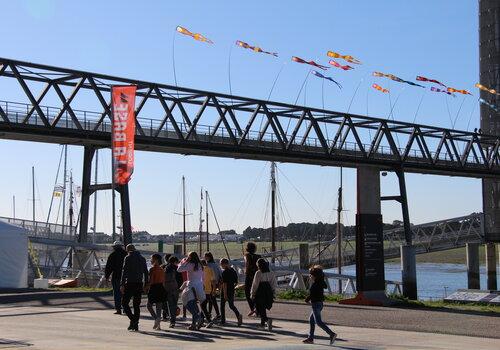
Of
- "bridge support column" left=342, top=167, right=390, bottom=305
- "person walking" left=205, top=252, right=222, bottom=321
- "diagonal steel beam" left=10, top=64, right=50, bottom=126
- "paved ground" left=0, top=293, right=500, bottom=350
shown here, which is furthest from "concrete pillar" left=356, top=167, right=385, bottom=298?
"diagonal steel beam" left=10, top=64, right=50, bottom=126

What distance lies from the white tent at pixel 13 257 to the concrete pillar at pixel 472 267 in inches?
1328

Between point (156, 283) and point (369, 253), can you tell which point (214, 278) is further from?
point (369, 253)

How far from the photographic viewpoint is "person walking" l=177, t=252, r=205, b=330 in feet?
61.0

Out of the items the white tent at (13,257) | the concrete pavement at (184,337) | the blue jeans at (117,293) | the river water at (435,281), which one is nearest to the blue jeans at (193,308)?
the concrete pavement at (184,337)

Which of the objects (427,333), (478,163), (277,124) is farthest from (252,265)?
(478,163)

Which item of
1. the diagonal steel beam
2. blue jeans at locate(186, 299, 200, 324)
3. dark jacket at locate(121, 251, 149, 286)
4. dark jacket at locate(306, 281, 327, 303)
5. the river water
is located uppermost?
the diagonal steel beam

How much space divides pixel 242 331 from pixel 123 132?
490 inches

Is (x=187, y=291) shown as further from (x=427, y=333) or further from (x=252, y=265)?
(x=427, y=333)

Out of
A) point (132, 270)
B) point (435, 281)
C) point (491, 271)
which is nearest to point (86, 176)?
point (132, 270)

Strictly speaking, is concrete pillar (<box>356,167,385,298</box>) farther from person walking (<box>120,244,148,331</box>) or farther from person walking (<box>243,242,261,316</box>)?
person walking (<box>120,244,148,331</box>)

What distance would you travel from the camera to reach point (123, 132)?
29312 millimetres

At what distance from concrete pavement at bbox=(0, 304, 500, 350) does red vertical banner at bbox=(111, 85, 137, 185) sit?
8.93 m

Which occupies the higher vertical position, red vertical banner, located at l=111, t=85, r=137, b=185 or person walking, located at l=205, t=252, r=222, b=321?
red vertical banner, located at l=111, t=85, r=137, b=185

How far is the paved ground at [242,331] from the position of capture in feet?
52.4
